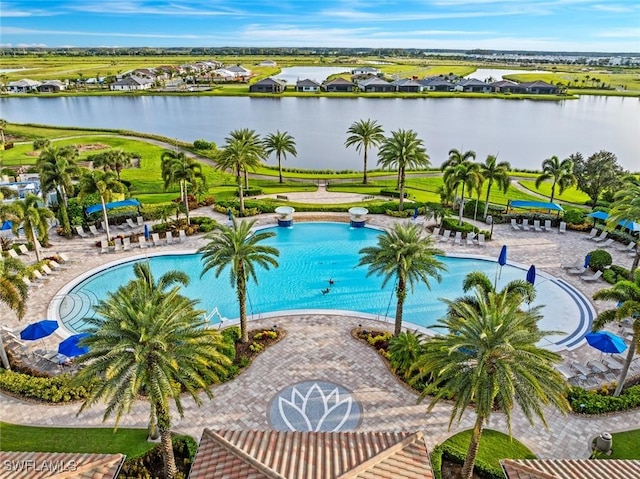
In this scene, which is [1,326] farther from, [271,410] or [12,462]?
[271,410]

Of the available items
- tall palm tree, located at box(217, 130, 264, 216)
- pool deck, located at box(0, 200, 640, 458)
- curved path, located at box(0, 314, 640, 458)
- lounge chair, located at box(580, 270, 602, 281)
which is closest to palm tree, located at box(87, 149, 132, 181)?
tall palm tree, located at box(217, 130, 264, 216)

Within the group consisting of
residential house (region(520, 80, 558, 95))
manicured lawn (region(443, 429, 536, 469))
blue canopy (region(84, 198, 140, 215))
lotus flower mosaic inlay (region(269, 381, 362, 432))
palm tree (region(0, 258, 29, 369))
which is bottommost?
manicured lawn (region(443, 429, 536, 469))

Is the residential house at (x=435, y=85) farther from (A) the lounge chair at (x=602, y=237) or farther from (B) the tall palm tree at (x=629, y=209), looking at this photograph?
(B) the tall palm tree at (x=629, y=209)

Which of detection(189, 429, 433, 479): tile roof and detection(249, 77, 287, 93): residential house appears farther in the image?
detection(249, 77, 287, 93): residential house

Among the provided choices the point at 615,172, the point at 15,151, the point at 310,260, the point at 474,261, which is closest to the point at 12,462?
the point at 310,260

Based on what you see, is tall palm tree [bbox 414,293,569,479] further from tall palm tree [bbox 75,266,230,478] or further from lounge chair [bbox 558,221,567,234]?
lounge chair [bbox 558,221,567,234]
